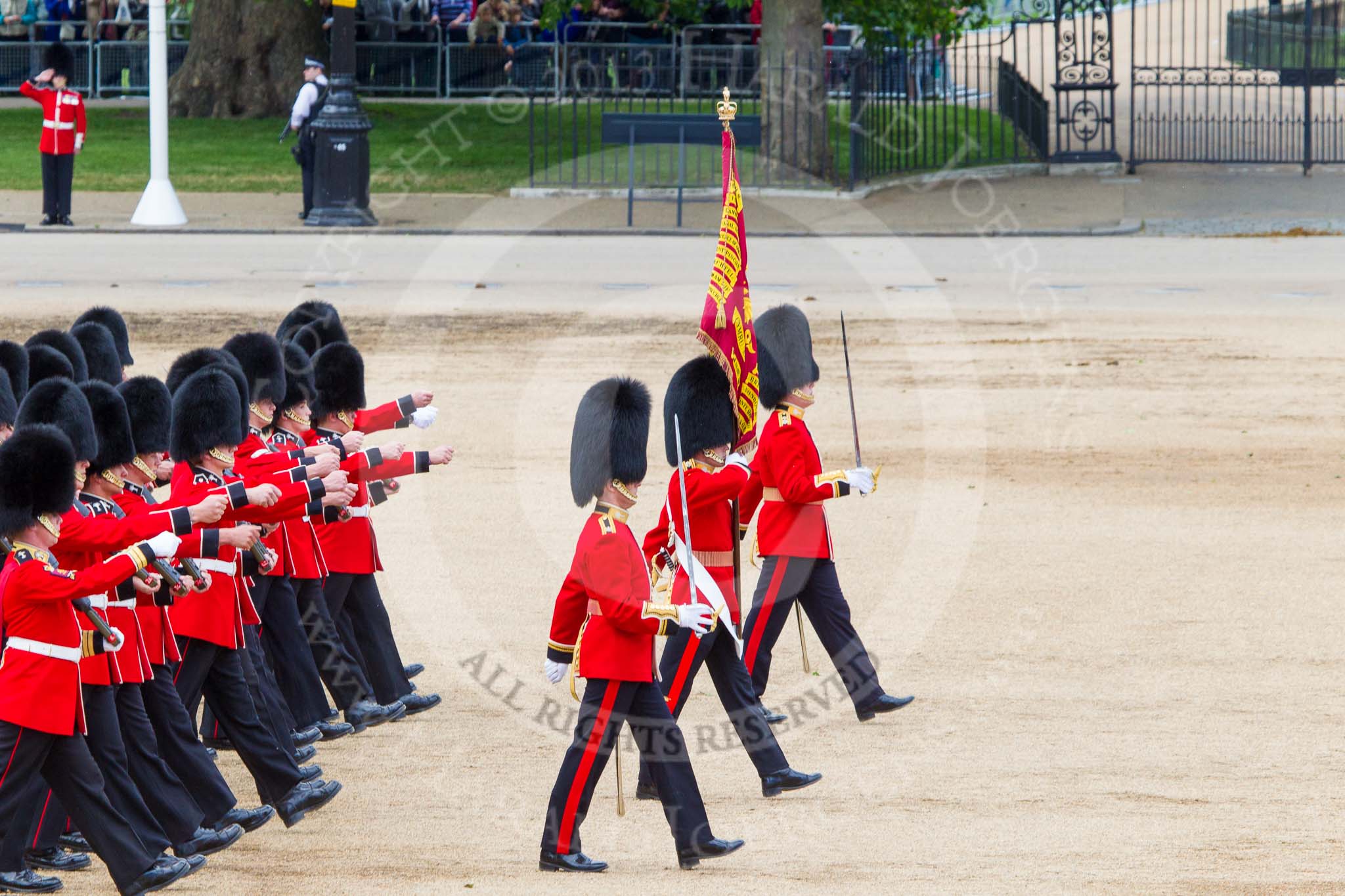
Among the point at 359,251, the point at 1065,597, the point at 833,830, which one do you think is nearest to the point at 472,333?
the point at 359,251

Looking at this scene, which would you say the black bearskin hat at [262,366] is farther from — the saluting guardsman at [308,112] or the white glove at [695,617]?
the saluting guardsman at [308,112]

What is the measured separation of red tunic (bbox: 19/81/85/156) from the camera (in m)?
17.4

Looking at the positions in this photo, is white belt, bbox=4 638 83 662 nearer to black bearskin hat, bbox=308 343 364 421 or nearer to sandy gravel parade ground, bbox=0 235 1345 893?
sandy gravel parade ground, bbox=0 235 1345 893

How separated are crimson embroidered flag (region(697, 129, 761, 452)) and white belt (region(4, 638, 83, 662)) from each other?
2.22 m

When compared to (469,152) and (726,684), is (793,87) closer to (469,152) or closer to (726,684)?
(469,152)

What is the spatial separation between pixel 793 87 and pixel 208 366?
14548mm

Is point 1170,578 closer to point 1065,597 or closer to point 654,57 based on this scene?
point 1065,597

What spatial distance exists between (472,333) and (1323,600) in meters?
6.94

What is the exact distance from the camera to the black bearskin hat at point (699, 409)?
5.93 meters

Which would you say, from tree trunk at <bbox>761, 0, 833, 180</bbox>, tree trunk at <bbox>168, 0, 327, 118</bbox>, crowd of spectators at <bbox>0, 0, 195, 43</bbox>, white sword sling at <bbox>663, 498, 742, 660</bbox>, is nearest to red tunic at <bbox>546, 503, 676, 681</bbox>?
white sword sling at <bbox>663, 498, 742, 660</bbox>

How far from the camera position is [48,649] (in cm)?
495

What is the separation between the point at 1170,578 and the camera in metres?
8.05

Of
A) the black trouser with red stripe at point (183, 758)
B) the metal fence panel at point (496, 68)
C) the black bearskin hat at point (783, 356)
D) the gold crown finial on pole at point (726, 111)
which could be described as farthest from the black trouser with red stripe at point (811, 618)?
the metal fence panel at point (496, 68)

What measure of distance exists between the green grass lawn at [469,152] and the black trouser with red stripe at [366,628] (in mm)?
13664
